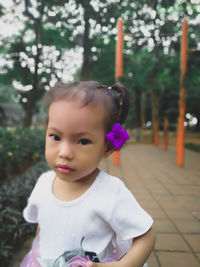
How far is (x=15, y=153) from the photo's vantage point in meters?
3.99

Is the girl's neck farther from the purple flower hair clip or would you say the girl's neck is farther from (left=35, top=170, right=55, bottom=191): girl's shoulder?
the purple flower hair clip

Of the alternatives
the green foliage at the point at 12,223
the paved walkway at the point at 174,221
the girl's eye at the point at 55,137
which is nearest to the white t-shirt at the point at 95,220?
the girl's eye at the point at 55,137

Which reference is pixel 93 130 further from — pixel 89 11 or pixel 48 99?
pixel 89 11

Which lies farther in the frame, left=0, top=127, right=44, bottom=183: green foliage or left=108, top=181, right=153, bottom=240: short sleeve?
left=0, top=127, right=44, bottom=183: green foliage

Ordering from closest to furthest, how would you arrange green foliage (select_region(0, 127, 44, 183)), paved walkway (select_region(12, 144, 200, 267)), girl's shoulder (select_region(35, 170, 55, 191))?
girl's shoulder (select_region(35, 170, 55, 191)) < paved walkway (select_region(12, 144, 200, 267)) < green foliage (select_region(0, 127, 44, 183))

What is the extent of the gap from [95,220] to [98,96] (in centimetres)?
51

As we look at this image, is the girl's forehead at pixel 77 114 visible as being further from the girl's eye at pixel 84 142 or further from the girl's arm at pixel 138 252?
the girl's arm at pixel 138 252

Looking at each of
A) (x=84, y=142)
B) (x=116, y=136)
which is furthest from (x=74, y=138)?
(x=116, y=136)

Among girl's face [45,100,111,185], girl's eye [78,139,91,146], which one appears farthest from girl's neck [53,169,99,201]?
girl's eye [78,139,91,146]

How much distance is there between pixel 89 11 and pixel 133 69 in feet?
27.8

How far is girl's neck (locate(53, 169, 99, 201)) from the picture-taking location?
100cm

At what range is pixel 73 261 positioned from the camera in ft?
2.60

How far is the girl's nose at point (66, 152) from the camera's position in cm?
→ 87

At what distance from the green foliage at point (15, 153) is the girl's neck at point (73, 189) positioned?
2.71m
